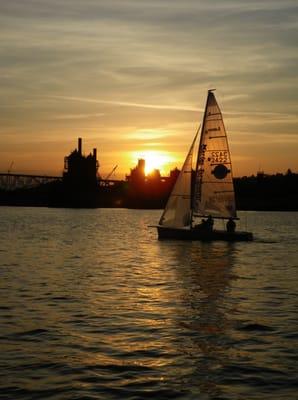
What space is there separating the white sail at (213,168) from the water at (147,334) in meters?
23.4

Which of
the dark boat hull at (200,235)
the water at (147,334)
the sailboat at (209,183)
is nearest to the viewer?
the water at (147,334)

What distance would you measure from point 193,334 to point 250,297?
8.83 metres

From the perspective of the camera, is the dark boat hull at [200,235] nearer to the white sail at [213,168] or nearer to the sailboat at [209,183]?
the sailboat at [209,183]

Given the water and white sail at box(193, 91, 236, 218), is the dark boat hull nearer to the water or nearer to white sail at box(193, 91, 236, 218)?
white sail at box(193, 91, 236, 218)

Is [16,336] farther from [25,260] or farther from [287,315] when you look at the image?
[25,260]

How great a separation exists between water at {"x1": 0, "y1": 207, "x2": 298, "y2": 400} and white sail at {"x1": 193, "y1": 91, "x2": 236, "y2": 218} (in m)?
23.4

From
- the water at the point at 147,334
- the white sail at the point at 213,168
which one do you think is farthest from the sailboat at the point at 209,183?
the water at the point at 147,334

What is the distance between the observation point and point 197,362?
16719 millimetres

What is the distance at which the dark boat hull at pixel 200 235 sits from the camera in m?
59.3

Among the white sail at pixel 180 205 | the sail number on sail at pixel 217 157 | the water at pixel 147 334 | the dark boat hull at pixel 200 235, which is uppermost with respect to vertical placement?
the sail number on sail at pixel 217 157

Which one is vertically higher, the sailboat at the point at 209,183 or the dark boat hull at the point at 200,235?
the sailboat at the point at 209,183

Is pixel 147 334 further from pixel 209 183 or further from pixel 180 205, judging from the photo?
pixel 209 183

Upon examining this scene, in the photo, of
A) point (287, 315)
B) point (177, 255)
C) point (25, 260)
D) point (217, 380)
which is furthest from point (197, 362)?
point (177, 255)

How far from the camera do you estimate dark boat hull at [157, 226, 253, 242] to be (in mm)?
59281
